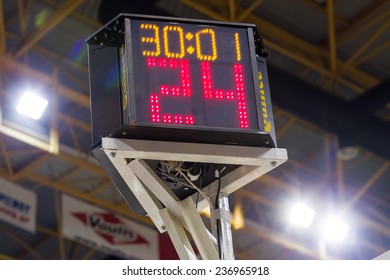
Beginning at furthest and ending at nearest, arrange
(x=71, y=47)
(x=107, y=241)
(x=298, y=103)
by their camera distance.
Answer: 1. (x=107, y=241)
2. (x=71, y=47)
3. (x=298, y=103)

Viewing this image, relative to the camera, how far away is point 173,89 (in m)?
5.23

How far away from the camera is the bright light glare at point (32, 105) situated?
15.0 metres

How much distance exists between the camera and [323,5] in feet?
55.3

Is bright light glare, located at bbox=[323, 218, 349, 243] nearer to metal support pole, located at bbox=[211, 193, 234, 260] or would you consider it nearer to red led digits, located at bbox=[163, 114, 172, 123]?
metal support pole, located at bbox=[211, 193, 234, 260]

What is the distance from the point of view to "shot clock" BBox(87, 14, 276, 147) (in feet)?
16.6

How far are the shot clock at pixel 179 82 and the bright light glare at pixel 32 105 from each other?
9702 millimetres

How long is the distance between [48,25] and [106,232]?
6.13m

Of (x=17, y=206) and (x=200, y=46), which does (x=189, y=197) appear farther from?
(x=17, y=206)

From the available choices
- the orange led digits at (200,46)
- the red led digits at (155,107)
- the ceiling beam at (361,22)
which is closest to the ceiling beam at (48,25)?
the ceiling beam at (361,22)

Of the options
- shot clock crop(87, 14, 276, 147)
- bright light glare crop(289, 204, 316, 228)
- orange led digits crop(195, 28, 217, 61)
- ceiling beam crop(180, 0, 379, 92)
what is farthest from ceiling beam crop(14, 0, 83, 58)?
orange led digits crop(195, 28, 217, 61)

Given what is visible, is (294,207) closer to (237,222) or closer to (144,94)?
(237,222)

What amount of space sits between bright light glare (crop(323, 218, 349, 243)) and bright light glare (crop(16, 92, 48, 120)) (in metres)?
6.87
